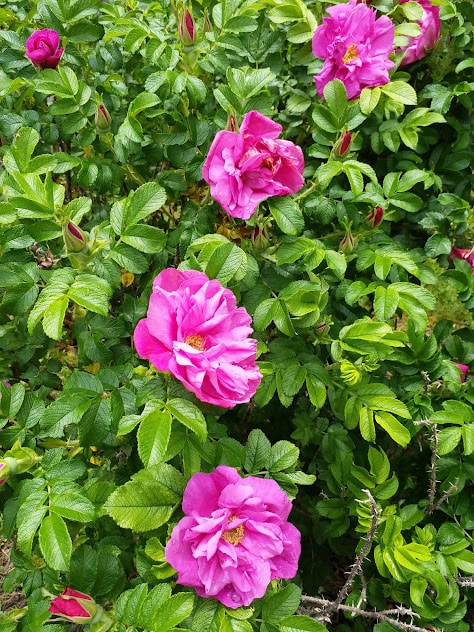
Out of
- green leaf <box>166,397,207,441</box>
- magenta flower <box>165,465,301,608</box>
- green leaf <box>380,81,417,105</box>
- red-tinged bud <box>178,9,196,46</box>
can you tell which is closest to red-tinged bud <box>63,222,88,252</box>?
green leaf <box>166,397,207,441</box>

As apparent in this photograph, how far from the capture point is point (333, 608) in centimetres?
128

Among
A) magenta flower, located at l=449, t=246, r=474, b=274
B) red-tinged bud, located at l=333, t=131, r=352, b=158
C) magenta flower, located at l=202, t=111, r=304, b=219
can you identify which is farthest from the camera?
magenta flower, located at l=449, t=246, r=474, b=274

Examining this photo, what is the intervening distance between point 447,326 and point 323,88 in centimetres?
76

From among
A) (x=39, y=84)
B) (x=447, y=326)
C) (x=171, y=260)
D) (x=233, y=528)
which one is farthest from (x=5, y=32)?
(x=447, y=326)

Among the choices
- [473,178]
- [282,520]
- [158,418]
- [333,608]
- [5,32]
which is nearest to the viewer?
[158,418]

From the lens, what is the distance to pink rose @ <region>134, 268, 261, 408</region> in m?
0.88

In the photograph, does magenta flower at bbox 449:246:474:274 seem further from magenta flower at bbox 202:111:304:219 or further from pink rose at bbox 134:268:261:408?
pink rose at bbox 134:268:261:408

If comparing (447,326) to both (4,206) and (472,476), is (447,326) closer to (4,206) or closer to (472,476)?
(472,476)

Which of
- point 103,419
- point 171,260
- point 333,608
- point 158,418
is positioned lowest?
point 333,608

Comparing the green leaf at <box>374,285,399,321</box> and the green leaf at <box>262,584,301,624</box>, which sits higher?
the green leaf at <box>374,285,399,321</box>

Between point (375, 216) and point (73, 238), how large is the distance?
0.80 metres

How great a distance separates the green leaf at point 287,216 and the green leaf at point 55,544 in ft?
2.37

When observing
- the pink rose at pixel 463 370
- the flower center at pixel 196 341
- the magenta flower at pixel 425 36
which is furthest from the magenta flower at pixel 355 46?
the flower center at pixel 196 341

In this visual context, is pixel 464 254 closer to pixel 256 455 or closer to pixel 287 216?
pixel 287 216
